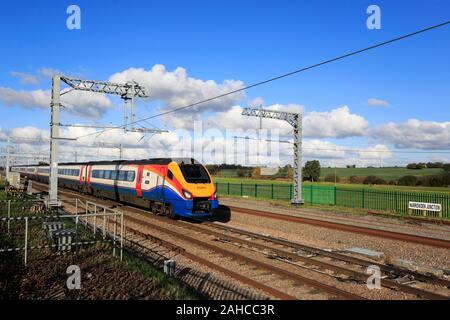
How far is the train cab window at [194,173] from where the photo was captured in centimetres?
1744

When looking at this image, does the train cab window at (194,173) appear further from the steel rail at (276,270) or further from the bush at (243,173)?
the bush at (243,173)

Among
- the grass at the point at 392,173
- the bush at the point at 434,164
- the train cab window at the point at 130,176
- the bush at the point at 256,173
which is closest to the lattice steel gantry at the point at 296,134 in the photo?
the train cab window at the point at 130,176

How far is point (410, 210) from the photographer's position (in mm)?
26344

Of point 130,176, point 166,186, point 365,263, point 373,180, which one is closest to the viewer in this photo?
point 365,263

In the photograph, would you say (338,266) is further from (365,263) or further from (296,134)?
(296,134)

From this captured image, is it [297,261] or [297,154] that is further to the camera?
[297,154]

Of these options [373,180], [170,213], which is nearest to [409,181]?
[373,180]

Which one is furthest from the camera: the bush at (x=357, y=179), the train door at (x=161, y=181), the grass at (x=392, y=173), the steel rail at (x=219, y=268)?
the bush at (x=357, y=179)

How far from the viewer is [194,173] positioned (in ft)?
58.5

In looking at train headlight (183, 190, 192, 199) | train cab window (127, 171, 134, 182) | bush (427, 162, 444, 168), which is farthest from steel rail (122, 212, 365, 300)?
bush (427, 162, 444, 168)

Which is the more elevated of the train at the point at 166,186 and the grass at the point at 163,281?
the train at the point at 166,186

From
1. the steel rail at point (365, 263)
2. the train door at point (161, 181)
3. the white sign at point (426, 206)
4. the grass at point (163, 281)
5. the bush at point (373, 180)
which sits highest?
the train door at point (161, 181)

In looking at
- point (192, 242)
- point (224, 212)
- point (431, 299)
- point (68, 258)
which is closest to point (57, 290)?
point (68, 258)
